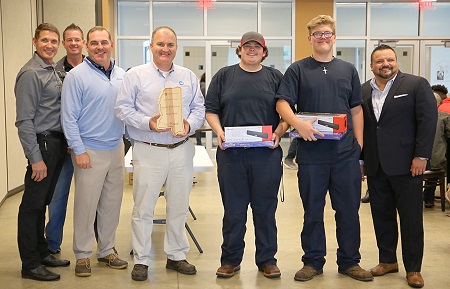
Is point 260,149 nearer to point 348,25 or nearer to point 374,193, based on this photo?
point 374,193

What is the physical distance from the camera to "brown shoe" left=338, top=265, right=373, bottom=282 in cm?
408

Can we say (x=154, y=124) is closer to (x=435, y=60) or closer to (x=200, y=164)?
(x=200, y=164)

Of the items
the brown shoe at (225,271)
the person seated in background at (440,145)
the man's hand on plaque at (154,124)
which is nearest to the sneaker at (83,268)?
the brown shoe at (225,271)

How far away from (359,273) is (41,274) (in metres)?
2.26

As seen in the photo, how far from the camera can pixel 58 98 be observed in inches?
164

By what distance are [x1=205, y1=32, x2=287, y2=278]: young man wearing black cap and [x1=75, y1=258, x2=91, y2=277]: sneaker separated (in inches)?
37.4

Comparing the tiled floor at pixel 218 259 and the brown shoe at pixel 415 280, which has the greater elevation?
the brown shoe at pixel 415 280

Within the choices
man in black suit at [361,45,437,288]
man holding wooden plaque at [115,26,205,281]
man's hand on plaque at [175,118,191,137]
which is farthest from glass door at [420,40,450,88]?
man's hand on plaque at [175,118,191,137]

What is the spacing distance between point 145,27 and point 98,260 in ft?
26.6

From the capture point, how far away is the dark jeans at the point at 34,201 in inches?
161

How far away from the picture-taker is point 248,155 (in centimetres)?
405

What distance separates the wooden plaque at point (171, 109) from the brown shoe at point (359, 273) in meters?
1.58

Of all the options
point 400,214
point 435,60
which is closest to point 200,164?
point 400,214

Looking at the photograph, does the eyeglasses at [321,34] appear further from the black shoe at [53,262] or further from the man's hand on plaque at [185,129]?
the black shoe at [53,262]
